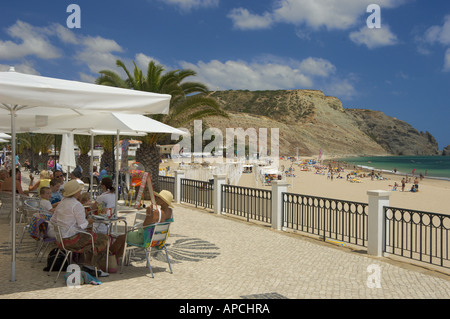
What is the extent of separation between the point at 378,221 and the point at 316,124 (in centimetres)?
12981

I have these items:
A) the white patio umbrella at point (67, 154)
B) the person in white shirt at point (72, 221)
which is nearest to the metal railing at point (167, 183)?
the white patio umbrella at point (67, 154)

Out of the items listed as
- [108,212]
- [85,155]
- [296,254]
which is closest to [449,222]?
[296,254]

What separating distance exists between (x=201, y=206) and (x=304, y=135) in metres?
110

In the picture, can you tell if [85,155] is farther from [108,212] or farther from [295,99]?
[295,99]

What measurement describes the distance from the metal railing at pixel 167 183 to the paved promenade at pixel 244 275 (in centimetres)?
660

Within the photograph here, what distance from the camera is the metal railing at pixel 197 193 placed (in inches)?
500

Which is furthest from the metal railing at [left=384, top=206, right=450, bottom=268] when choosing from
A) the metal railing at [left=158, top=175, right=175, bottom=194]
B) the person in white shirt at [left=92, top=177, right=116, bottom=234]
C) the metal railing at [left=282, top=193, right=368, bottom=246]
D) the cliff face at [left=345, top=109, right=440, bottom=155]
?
the cliff face at [left=345, top=109, right=440, bottom=155]

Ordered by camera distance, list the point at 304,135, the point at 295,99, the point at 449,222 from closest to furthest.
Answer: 1. the point at 449,222
2. the point at 304,135
3. the point at 295,99

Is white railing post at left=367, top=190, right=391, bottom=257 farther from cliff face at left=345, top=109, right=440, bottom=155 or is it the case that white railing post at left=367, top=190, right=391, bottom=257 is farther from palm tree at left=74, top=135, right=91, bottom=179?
cliff face at left=345, top=109, right=440, bottom=155

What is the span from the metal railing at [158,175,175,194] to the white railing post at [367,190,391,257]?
8737 millimetres

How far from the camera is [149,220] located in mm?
5594

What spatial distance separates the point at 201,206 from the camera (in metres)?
13.2

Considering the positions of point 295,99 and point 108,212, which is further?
point 295,99
